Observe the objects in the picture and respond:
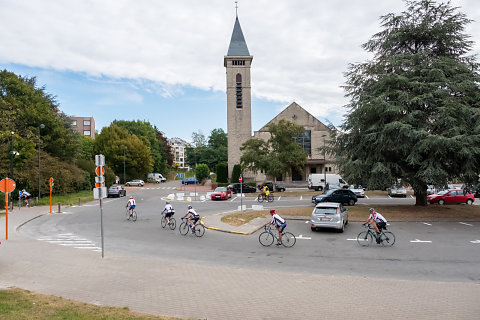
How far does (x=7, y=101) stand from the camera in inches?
1531

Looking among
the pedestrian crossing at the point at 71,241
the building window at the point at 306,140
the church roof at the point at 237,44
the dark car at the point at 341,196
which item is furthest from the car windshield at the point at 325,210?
the church roof at the point at 237,44

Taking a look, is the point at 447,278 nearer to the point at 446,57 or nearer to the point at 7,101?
the point at 446,57

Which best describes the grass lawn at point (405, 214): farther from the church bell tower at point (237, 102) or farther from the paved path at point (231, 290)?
the church bell tower at point (237, 102)

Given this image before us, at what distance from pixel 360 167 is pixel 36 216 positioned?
73.7ft

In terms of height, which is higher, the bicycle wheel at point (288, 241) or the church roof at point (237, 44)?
the church roof at point (237, 44)

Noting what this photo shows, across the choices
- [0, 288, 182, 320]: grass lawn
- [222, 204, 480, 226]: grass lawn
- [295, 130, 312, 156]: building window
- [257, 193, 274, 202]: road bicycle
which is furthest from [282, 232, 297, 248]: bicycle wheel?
Result: [295, 130, 312, 156]: building window

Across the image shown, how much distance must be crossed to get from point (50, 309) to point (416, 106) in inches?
927

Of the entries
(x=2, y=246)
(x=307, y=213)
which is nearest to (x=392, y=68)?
(x=307, y=213)

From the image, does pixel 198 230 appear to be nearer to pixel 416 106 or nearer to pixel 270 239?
pixel 270 239

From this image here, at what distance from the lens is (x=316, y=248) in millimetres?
14148

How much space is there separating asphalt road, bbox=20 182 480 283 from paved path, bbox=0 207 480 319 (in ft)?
2.95

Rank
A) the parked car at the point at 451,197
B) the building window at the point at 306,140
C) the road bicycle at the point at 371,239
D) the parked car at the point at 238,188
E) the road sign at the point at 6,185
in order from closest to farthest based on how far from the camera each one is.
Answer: the road bicycle at the point at 371,239
the road sign at the point at 6,185
the parked car at the point at 451,197
the parked car at the point at 238,188
the building window at the point at 306,140

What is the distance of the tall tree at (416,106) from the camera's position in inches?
864

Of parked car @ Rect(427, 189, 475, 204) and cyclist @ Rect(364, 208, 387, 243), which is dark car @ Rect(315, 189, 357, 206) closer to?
parked car @ Rect(427, 189, 475, 204)
